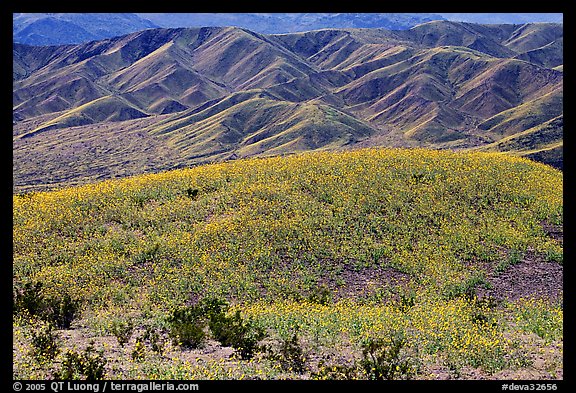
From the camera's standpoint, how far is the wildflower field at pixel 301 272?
36.1ft

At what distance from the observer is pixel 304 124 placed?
17100 cm

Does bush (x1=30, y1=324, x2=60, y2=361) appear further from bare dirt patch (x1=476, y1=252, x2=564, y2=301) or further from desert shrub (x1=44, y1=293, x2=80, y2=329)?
bare dirt patch (x1=476, y1=252, x2=564, y2=301)

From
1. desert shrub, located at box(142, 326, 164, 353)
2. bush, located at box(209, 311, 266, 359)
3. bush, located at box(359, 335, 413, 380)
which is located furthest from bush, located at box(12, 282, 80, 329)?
bush, located at box(359, 335, 413, 380)

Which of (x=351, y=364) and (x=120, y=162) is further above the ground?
(x=120, y=162)

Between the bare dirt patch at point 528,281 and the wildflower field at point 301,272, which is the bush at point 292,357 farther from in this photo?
the bare dirt patch at point 528,281

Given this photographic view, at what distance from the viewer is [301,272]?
18.7 metres

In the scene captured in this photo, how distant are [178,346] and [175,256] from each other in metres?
7.65

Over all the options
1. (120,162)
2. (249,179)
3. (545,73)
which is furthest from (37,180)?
(545,73)

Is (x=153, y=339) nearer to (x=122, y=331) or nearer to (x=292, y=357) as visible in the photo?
→ (x=122, y=331)

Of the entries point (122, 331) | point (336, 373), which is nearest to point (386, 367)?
point (336, 373)

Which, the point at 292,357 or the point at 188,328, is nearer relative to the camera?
the point at 292,357
